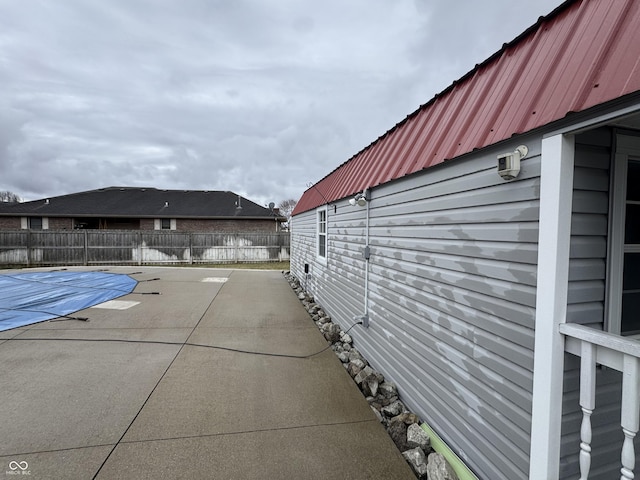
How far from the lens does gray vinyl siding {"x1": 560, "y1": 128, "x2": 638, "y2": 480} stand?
1.48 metres

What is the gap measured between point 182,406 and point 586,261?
3.61 m

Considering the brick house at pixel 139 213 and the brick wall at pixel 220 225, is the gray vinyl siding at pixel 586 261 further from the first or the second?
the brick wall at pixel 220 225

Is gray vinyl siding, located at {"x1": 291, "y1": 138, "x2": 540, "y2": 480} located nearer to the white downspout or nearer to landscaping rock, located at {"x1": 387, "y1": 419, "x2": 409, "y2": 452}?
landscaping rock, located at {"x1": 387, "y1": 419, "x2": 409, "y2": 452}

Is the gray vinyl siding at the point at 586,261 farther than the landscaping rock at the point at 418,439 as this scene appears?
A: No

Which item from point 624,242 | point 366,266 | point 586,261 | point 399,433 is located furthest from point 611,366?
point 366,266

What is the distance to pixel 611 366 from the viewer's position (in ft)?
4.09

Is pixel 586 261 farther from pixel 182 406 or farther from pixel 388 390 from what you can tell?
pixel 182 406

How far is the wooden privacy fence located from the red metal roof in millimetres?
15644

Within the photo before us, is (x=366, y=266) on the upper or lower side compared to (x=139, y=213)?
lower

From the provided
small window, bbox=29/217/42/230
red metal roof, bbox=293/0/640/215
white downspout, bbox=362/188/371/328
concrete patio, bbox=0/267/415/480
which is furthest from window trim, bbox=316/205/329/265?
small window, bbox=29/217/42/230

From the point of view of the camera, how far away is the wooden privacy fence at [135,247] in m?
15.1

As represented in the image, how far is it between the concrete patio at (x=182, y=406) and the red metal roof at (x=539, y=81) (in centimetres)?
259

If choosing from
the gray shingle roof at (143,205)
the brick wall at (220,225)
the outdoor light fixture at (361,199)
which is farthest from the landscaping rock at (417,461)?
the gray shingle roof at (143,205)

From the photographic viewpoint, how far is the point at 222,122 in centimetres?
1908
